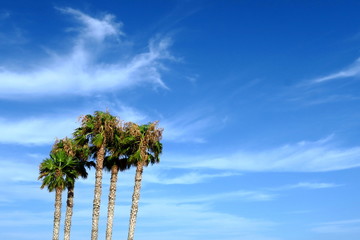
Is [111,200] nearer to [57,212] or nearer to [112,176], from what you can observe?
[112,176]

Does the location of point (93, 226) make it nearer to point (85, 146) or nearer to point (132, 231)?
point (132, 231)

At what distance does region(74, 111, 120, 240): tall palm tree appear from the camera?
5562cm

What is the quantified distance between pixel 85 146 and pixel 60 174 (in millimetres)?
4442

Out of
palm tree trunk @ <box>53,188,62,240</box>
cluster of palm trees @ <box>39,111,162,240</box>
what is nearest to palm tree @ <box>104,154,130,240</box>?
cluster of palm trees @ <box>39,111,162,240</box>

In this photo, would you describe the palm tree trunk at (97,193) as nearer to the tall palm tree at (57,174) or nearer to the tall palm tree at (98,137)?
the tall palm tree at (98,137)

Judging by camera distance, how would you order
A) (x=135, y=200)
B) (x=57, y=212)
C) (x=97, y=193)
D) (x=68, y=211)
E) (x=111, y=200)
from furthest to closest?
1. (x=68, y=211)
2. (x=57, y=212)
3. (x=97, y=193)
4. (x=111, y=200)
5. (x=135, y=200)

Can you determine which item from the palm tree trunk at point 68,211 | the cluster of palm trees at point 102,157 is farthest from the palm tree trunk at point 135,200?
the palm tree trunk at point 68,211

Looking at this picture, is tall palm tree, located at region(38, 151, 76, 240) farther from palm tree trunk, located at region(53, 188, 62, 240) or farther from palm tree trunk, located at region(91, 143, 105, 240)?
palm tree trunk, located at region(91, 143, 105, 240)

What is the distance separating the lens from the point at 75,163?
59.6 m

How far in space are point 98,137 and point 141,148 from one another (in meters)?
5.21

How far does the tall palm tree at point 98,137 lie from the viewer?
182 ft

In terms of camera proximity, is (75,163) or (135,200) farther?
(75,163)

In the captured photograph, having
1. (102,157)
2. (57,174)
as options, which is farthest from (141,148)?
(57,174)

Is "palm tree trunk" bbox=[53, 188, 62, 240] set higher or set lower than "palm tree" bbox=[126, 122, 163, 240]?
lower
